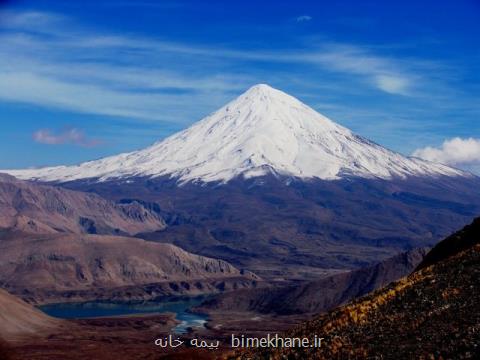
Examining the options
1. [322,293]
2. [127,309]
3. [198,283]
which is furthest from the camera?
[198,283]

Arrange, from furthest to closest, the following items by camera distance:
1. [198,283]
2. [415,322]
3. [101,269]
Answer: [101,269] < [198,283] < [415,322]

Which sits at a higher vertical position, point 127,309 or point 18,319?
point 127,309

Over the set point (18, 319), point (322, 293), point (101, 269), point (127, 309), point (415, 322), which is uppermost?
point (101, 269)

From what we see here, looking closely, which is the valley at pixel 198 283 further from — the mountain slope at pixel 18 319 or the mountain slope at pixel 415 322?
the mountain slope at pixel 18 319

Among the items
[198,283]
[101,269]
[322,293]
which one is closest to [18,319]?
[322,293]

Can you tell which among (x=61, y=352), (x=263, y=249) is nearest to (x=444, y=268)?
(x=61, y=352)

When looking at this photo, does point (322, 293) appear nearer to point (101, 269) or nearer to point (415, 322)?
point (101, 269)
